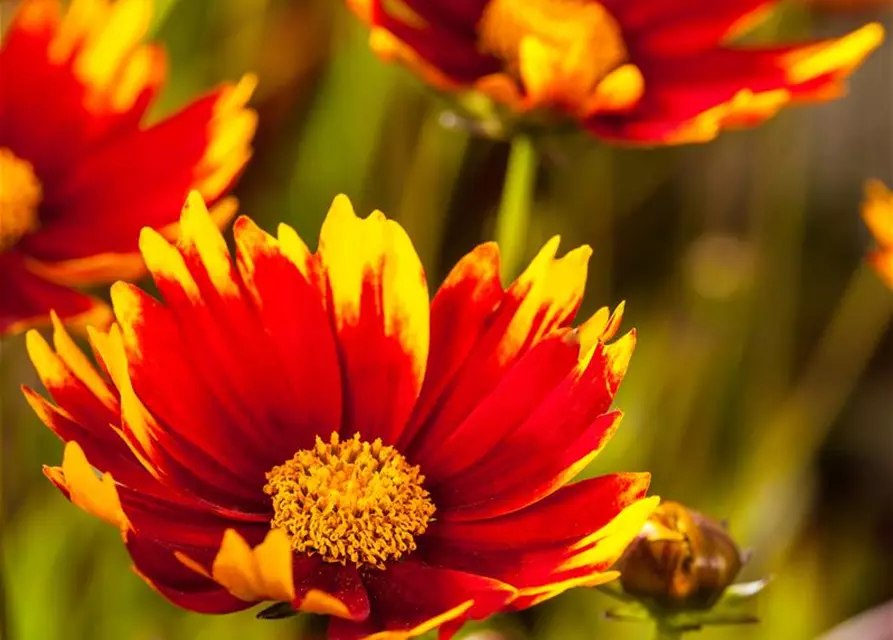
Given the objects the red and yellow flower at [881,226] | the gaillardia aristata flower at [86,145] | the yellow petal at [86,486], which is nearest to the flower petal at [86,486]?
the yellow petal at [86,486]

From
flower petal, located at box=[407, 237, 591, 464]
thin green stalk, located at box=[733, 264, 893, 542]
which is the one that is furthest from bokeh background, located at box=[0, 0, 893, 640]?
flower petal, located at box=[407, 237, 591, 464]

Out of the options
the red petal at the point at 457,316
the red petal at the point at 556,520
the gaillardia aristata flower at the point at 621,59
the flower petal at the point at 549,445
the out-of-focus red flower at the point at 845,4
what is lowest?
the red petal at the point at 556,520

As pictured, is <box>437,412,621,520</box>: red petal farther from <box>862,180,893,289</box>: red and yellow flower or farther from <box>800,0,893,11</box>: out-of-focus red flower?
<box>800,0,893,11</box>: out-of-focus red flower

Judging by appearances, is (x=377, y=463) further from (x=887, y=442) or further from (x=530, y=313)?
(x=887, y=442)

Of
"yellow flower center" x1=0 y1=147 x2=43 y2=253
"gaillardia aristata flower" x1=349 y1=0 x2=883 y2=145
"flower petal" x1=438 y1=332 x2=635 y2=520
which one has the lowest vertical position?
"flower petal" x1=438 y1=332 x2=635 y2=520

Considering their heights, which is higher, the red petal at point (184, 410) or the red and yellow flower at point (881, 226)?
the red and yellow flower at point (881, 226)

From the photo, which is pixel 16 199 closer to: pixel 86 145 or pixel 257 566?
pixel 86 145

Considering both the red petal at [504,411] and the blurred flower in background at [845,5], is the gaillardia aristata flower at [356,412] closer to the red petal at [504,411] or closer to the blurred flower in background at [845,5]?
the red petal at [504,411]

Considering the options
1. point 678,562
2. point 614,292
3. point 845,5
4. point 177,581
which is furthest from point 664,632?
point 845,5
